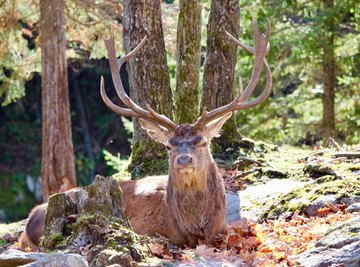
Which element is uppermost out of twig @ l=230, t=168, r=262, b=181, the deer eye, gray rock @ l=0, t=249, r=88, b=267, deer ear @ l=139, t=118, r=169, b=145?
deer ear @ l=139, t=118, r=169, b=145

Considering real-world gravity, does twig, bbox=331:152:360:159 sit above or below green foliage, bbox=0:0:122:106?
below

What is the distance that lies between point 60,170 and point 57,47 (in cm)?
206

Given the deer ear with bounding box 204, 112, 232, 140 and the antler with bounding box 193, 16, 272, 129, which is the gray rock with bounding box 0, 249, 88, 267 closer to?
the antler with bounding box 193, 16, 272, 129

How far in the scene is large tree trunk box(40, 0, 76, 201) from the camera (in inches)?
538

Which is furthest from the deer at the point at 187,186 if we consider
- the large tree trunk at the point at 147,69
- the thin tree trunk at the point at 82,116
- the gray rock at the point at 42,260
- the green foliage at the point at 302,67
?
the thin tree trunk at the point at 82,116

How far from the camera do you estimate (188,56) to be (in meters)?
10.4

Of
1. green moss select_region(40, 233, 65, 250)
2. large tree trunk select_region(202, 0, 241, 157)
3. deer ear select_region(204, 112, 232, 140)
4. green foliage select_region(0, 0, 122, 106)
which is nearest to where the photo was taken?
green moss select_region(40, 233, 65, 250)

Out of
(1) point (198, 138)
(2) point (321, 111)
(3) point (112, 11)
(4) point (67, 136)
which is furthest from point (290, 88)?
(1) point (198, 138)

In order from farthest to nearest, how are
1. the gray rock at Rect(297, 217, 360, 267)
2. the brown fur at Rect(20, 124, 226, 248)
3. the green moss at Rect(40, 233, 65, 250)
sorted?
1. the brown fur at Rect(20, 124, 226, 248)
2. the green moss at Rect(40, 233, 65, 250)
3. the gray rock at Rect(297, 217, 360, 267)

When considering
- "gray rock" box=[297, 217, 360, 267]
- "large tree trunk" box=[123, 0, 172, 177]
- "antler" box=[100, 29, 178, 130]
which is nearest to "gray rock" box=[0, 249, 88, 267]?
"gray rock" box=[297, 217, 360, 267]

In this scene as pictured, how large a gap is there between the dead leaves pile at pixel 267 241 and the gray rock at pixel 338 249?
0.15m

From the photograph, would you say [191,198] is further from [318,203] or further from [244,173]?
[244,173]

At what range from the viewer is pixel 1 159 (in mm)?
26578

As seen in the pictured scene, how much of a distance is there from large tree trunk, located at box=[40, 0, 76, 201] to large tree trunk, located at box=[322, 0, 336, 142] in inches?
207
